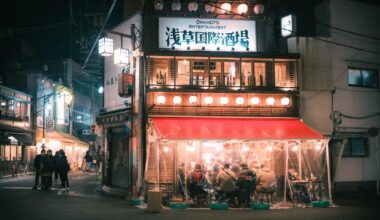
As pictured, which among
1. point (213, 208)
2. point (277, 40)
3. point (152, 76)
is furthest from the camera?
point (277, 40)

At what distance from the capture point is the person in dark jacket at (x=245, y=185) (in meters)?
17.5

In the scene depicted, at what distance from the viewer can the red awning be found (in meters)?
17.8

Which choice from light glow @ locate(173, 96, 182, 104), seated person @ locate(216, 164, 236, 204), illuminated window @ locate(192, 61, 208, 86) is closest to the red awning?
light glow @ locate(173, 96, 182, 104)

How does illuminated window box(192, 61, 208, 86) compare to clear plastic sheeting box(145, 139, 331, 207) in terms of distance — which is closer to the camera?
clear plastic sheeting box(145, 139, 331, 207)

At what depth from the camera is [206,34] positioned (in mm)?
20625

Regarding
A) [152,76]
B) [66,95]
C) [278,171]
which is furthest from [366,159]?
[66,95]

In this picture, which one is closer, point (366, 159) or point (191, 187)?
point (191, 187)

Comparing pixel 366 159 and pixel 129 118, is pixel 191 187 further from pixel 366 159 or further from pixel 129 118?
pixel 366 159

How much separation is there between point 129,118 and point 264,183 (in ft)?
23.6

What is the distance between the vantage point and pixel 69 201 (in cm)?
1870

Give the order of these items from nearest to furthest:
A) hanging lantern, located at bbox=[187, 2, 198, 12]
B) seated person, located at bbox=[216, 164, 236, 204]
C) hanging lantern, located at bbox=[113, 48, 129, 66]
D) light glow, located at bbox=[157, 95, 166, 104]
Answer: seated person, located at bbox=[216, 164, 236, 204], light glow, located at bbox=[157, 95, 166, 104], hanging lantern, located at bbox=[187, 2, 198, 12], hanging lantern, located at bbox=[113, 48, 129, 66]

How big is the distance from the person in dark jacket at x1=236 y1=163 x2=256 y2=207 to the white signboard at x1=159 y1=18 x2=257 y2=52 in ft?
21.1

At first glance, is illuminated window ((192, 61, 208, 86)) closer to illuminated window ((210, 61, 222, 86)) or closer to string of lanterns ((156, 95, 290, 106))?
illuminated window ((210, 61, 222, 86))

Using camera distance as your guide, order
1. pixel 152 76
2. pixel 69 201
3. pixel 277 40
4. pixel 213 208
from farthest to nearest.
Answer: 1. pixel 277 40
2. pixel 152 76
3. pixel 69 201
4. pixel 213 208
